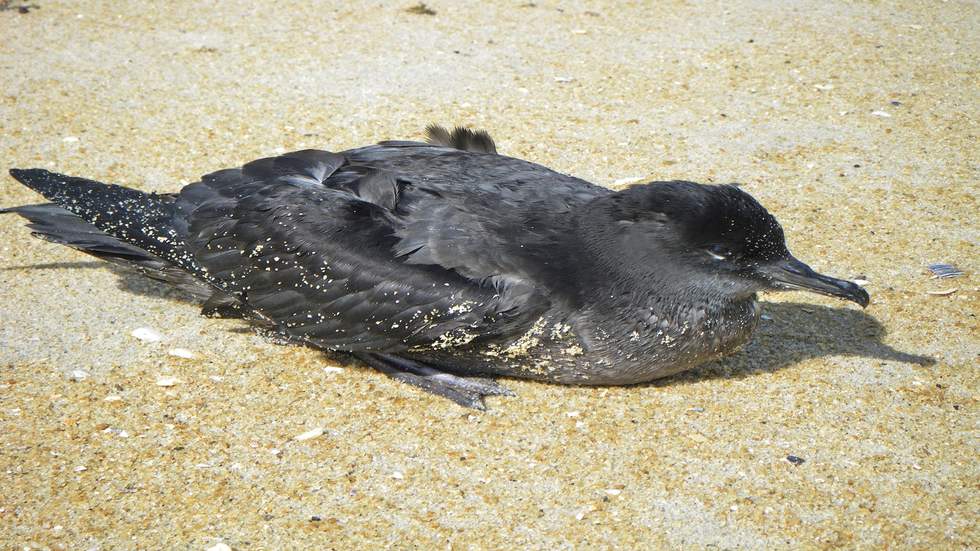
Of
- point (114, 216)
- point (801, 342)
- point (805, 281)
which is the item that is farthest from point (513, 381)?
point (114, 216)

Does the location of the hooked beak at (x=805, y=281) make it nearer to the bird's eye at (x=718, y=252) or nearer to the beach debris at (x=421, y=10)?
the bird's eye at (x=718, y=252)

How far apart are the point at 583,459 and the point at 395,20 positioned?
5.82 metres

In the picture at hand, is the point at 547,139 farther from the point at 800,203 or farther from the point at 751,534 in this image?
the point at 751,534

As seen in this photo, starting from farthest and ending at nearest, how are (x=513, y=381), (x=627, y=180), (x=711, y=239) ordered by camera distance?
(x=627, y=180) → (x=513, y=381) → (x=711, y=239)

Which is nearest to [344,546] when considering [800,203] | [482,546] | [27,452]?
[482,546]

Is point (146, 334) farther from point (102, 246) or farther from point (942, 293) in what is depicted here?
point (942, 293)

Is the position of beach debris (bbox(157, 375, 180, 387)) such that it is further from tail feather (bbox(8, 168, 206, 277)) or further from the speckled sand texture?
tail feather (bbox(8, 168, 206, 277))

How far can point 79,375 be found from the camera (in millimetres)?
4477

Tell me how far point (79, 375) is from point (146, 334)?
420 mm

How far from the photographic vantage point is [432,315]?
4.30 meters

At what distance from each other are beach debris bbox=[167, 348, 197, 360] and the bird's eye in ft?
7.79

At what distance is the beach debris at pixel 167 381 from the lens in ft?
14.6

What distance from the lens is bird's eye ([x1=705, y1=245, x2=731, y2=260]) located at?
14.1 ft

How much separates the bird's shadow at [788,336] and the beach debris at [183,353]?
290 millimetres
